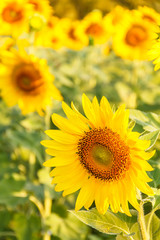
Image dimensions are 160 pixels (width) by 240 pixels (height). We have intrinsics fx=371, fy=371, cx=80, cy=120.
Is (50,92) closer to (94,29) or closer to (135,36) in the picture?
(135,36)

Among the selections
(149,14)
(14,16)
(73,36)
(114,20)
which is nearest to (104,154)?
(14,16)

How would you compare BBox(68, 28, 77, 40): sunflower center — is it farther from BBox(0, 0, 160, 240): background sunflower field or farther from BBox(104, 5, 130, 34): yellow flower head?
BBox(104, 5, 130, 34): yellow flower head

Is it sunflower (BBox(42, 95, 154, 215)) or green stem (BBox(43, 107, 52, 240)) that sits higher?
sunflower (BBox(42, 95, 154, 215))

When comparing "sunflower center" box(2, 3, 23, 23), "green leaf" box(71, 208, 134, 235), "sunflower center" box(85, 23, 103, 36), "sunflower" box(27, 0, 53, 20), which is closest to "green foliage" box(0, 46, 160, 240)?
"green leaf" box(71, 208, 134, 235)

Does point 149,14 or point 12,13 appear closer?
point 12,13

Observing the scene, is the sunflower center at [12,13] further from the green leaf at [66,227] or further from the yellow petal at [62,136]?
the yellow petal at [62,136]
